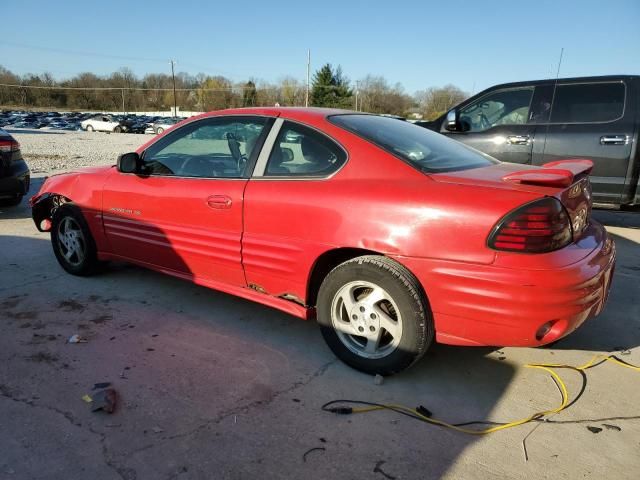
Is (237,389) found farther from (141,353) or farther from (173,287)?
(173,287)

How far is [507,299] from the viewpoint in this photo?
91.8 inches

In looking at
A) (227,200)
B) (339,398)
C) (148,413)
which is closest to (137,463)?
(148,413)

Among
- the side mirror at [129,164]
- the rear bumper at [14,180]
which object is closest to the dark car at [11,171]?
the rear bumper at [14,180]

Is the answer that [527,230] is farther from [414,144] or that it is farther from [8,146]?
[8,146]

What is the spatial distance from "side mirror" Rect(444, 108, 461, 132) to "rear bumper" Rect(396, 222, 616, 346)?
4.09m

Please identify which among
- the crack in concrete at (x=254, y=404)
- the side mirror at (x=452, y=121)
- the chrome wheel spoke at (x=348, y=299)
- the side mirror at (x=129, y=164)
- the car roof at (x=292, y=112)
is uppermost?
the side mirror at (x=452, y=121)

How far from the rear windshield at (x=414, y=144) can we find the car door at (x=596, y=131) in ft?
10.0

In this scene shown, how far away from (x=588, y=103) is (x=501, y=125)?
1.02 metres

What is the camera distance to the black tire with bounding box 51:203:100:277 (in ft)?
13.9

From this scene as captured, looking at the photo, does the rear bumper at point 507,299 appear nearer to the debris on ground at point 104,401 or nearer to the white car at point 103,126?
the debris on ground at point 104,401

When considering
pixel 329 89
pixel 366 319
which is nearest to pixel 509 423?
pixel 366 319

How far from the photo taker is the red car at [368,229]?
2.35m

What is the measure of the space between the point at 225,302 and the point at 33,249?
9.10 ft

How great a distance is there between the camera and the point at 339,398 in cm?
260
